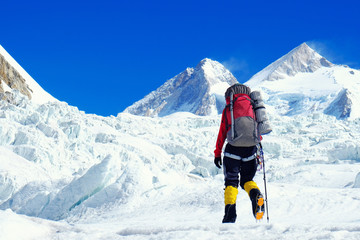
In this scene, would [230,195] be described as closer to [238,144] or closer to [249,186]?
→ [249,186]

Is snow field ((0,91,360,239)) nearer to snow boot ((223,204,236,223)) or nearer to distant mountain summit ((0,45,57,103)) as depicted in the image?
snow boot ((223,204,236,223))

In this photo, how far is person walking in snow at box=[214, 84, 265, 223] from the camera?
3839 millimetres

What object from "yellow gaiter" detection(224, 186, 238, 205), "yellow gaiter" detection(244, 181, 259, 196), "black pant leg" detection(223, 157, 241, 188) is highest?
"black pant leg" detection(223, 157, 241, 188)

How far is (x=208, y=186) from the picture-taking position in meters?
8.04

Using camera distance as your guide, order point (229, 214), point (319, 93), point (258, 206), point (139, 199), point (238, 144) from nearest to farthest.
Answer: point (258, 206) < point (229, 214) < point (238, 144) < point (139, 199) < point (319, 93)

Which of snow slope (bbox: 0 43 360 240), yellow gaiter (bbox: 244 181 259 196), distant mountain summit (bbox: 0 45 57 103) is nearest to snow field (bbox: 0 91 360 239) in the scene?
snow slope (bbox: 0 43 360 240)

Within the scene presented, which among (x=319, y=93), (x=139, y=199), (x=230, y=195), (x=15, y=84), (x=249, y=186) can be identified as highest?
(x=319, y=93)

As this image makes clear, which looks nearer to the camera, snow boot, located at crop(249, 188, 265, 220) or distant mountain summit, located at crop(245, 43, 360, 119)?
snow boot, located at crop(249, 188, 265, 220)

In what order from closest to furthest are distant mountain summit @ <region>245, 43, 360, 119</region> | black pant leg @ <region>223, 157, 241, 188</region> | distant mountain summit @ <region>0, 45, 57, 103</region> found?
black pant leg @ <region>223, 157, 241, 188</region>
distant mountain summit @ <region>0, 45, 57, 103</region>
distant mountain summit @ <region>245, 43, 360, 119</region>

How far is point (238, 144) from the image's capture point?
389 centimetres

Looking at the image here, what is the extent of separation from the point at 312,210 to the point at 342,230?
143 inches

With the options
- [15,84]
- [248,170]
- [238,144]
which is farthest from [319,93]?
[238,144]

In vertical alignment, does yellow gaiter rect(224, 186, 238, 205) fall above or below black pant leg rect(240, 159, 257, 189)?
below

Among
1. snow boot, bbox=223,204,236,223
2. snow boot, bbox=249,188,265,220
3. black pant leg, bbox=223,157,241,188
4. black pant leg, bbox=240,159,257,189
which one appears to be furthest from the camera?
black pant leg, bbox=240,159,257,189
